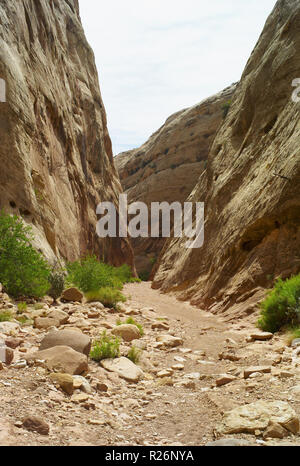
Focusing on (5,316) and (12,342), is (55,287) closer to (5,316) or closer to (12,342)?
(5,316)

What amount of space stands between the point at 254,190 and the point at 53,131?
9443 mm

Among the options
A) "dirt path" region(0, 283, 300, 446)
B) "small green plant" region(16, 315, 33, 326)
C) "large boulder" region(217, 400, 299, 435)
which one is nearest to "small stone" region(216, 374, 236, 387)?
"dirt path" region(0, 283, 300, 446)

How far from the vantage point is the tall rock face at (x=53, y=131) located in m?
11.1

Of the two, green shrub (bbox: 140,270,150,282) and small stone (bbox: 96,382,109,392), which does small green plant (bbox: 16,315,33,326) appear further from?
green shrub (bbox: 140,270,150,282)

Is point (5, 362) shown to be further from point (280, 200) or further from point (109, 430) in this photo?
point (280, 200)

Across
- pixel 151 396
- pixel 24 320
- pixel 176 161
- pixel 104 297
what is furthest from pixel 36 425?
pixel 176 161

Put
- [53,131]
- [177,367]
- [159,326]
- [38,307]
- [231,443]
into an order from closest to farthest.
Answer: [231,443], [177,367], [38,307], [159,326], [53,131]

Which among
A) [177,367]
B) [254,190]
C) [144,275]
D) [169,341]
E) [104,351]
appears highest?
[254,190]

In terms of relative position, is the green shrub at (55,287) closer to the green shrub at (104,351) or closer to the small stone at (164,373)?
the green shrub at (104,351)

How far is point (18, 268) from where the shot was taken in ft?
26.9

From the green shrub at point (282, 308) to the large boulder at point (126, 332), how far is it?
8.40 ft

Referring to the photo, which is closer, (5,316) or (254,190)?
(5,316)

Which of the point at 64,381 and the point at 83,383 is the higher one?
the point at 64,381

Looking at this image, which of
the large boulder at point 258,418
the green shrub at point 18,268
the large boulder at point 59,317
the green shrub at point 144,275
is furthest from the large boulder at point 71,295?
the green shrub at point 144,275
